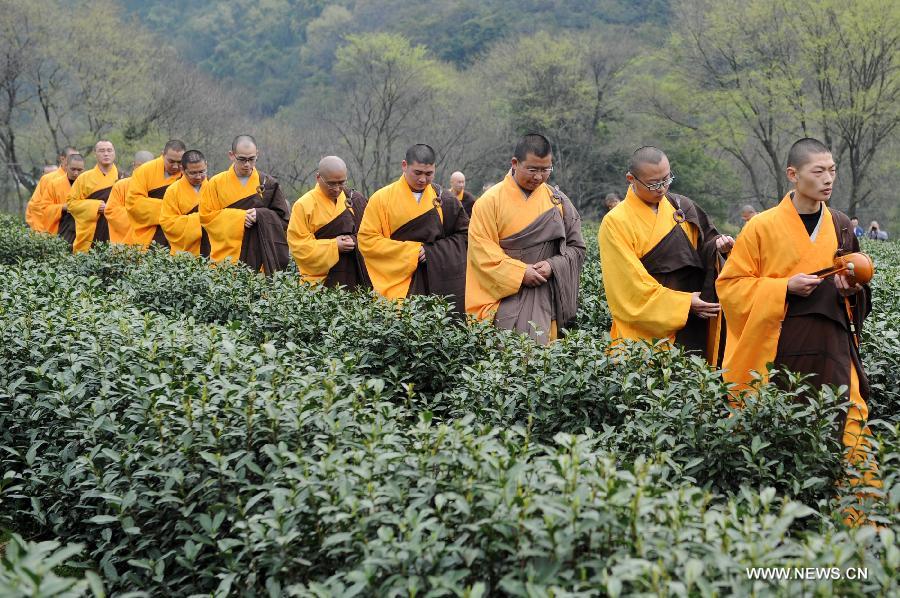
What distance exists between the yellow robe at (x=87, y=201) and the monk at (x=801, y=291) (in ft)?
32.2

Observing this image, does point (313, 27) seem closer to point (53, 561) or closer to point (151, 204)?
point (151, 204)

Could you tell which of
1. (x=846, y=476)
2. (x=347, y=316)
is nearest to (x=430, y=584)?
(x=846, y=476)

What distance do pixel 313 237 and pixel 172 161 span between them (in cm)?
350

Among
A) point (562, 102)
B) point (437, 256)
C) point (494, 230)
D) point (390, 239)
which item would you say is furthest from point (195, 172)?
point (562, 102)

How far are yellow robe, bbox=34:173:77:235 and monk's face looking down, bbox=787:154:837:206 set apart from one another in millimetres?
11239

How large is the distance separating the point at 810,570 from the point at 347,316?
11.8 feet

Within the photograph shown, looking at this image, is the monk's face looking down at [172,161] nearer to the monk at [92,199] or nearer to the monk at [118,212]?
the monk at [118,212]

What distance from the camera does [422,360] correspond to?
5.25 m

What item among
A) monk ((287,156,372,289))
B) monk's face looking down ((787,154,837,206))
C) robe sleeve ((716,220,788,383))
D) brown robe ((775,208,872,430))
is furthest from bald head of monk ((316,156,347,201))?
brown robe ((775,208,872,430))

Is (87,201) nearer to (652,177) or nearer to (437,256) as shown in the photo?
(437,256)

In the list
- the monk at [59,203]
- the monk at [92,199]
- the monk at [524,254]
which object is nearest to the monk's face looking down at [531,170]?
the monk at [524,254]

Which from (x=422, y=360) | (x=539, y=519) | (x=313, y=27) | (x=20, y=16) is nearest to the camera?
(x=539, y=519)

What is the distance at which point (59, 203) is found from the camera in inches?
536

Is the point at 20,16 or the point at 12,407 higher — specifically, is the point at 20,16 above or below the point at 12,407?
above
